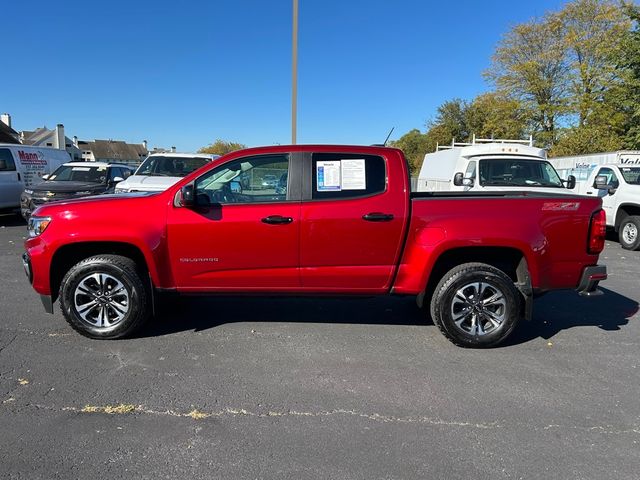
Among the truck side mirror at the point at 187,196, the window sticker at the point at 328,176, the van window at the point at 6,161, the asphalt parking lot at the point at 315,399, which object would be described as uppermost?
the van window at the point at 6,161

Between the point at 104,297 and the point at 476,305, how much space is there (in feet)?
11.5

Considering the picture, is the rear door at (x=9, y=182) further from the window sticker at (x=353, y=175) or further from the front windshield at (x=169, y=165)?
the window sticker at (x=353, y=175)

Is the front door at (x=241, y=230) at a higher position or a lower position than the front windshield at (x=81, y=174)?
lower

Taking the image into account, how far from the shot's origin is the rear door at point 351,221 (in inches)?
170

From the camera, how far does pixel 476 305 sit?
4.40 metres

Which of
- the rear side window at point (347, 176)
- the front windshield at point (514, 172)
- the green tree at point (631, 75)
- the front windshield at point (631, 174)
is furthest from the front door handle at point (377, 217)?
the green tree at point (631, 75)

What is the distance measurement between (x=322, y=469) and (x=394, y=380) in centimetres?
127

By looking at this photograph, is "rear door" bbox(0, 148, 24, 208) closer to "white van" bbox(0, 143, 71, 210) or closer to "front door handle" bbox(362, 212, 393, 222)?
"white van" bbox(0, 143, 71, 210)

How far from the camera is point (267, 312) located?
5461 mm

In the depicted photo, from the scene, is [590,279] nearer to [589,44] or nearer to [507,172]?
[507,172]

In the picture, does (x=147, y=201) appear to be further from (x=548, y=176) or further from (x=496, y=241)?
(x=548, y=176)

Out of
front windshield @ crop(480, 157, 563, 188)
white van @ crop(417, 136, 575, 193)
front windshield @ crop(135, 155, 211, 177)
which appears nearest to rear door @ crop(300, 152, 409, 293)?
white van @ crop(417, 136, 575, 193)

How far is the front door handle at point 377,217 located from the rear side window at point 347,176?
0.69 feet

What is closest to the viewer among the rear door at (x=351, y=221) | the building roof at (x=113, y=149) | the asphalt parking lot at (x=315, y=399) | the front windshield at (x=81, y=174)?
the asphalt parking lot at (x=315, y=399)
